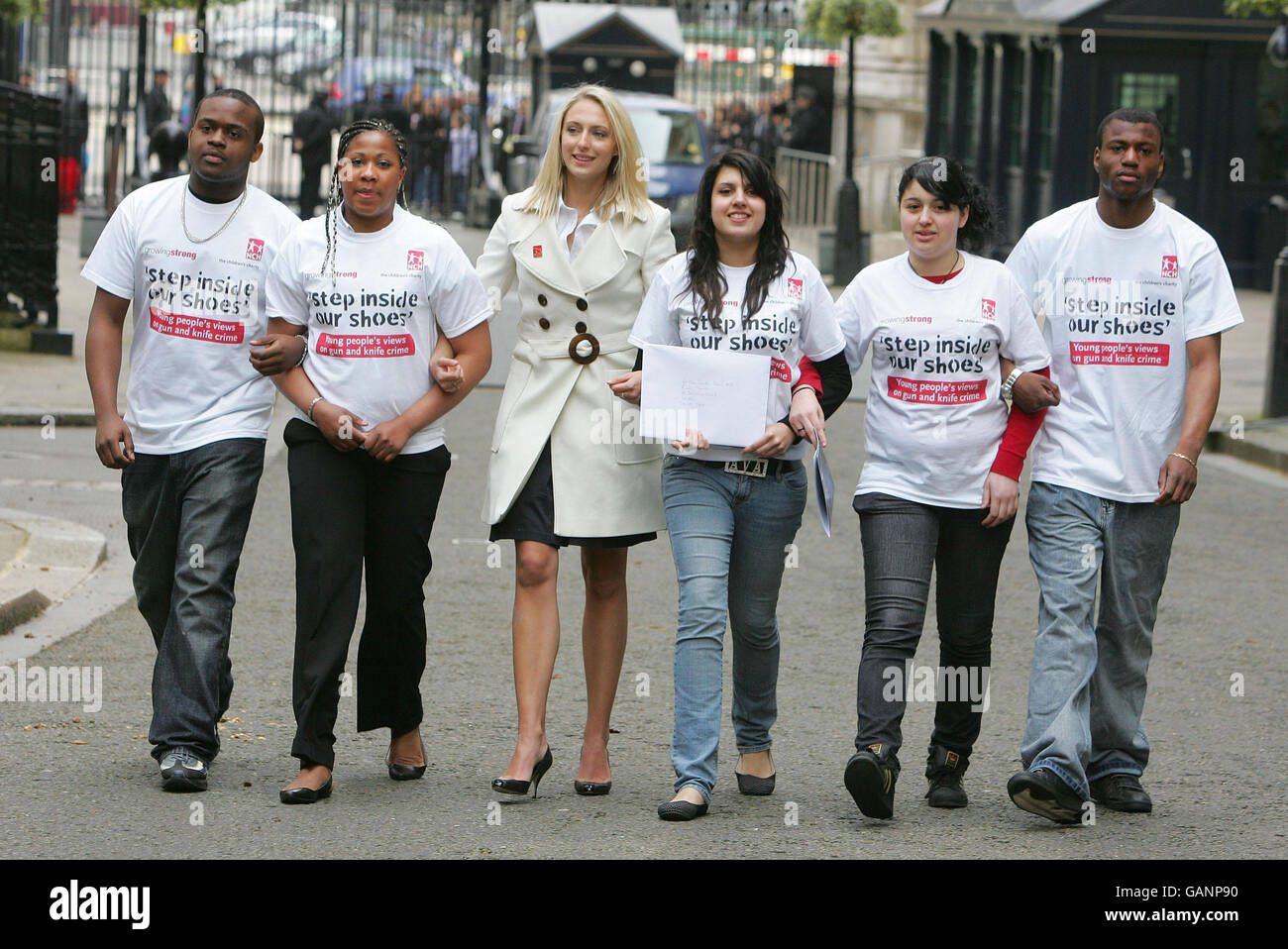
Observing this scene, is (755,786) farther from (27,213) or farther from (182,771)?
(27,213)

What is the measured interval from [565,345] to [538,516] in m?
0.47

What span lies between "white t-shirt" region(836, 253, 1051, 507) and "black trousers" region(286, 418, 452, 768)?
1.23 m

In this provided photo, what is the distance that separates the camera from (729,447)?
541cm

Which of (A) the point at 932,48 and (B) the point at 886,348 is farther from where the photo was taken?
(A) the point at 932,48

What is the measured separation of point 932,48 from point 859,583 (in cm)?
1974

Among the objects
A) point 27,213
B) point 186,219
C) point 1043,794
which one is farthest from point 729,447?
point 27,213

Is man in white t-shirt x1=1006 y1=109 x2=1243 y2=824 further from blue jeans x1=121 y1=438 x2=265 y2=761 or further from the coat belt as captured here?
blue jeans x1=121 y1=438 x2=265 y2=761

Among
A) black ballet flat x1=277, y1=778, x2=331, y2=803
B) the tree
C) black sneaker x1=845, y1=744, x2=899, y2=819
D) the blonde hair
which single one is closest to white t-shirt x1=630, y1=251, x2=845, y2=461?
the blonde hair

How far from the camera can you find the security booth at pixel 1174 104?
877 inches

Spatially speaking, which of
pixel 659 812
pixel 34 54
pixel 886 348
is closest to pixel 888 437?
pixel 886 348

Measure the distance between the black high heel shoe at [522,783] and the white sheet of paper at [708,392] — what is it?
0.95 m

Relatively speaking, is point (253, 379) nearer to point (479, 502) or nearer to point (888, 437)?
point (888, 437)

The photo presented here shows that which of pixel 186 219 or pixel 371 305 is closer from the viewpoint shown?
pixel 371 305

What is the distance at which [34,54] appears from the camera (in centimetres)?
3325
